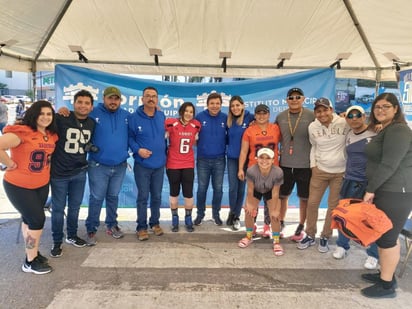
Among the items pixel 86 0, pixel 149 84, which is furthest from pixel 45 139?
pixel 149 84

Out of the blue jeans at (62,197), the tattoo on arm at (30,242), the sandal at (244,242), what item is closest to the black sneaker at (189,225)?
the sandal at (244,242)

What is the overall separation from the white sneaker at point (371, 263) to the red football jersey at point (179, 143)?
90.0 inches

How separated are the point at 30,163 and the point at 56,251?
112cm

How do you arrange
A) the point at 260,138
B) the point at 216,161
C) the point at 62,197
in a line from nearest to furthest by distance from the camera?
1. the point at 62,197
2. the point at 260,138
3. the point at 216,161

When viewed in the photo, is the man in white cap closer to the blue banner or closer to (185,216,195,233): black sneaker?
the blue banner

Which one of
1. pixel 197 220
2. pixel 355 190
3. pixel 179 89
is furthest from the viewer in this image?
pixel 179 89

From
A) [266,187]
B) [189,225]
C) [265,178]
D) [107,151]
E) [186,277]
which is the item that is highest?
[107,151]

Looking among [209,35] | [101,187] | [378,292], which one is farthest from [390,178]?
[101,187]

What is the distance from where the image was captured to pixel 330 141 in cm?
342

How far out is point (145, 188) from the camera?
3811 millimetres

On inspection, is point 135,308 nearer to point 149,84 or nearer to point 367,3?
point 149,84

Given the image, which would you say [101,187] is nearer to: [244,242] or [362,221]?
[244,242]

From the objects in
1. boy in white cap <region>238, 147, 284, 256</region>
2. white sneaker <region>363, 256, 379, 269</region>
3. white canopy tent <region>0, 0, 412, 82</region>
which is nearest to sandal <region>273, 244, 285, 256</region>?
boy in white cap <region>238, 147, 284, 256</region>

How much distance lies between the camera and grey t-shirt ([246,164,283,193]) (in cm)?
355
